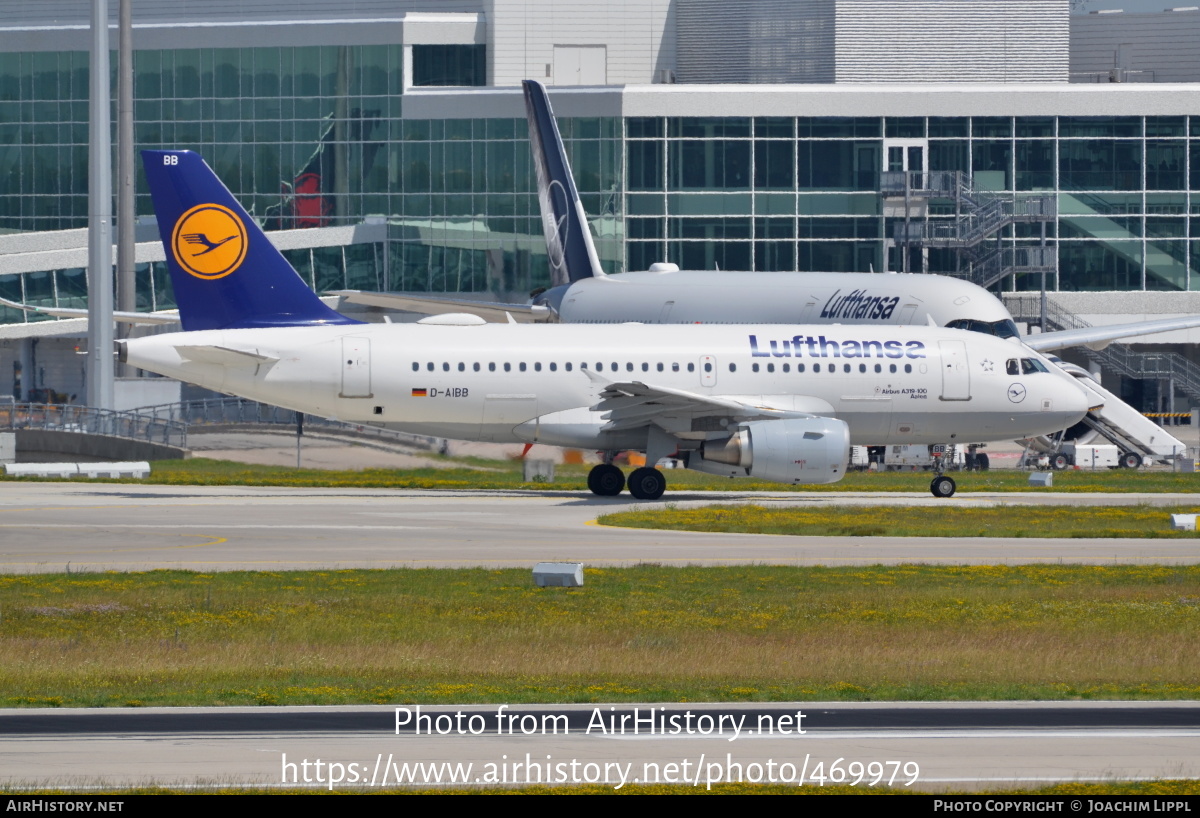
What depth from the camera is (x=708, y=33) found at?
302 ft

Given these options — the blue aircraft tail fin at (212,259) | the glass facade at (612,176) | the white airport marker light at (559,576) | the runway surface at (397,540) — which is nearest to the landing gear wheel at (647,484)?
the runway surface at (397,540)

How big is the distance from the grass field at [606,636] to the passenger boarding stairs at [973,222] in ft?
184

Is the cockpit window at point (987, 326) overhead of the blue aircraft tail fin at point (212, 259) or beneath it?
beneath

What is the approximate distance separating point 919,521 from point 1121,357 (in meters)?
48.2

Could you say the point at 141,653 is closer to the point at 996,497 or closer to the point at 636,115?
the point at 996,497

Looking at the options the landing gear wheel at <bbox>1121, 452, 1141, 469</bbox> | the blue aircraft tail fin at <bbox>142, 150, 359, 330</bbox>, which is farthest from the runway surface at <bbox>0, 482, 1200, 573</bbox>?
the landing gear wheel at <bbox>1121, 452, 1141, 469</bbox>

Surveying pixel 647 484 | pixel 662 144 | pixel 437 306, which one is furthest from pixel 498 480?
pixel 662 144

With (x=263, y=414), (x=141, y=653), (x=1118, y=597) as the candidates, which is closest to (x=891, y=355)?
(x=1118, y=597)

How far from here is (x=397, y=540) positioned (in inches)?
1223

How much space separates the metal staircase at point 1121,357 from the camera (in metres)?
78.9

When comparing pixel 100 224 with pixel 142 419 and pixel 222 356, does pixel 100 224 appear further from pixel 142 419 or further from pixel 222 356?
pixel 222 356

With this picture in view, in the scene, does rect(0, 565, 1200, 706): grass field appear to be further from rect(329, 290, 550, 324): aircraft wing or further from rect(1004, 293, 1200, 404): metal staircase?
rect(1004, 293, 1200, 404): metal staircase

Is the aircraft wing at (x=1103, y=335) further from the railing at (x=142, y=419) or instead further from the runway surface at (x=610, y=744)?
the runway surface at (x=610, y=744)

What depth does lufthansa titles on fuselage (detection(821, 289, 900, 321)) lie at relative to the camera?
5762cm
